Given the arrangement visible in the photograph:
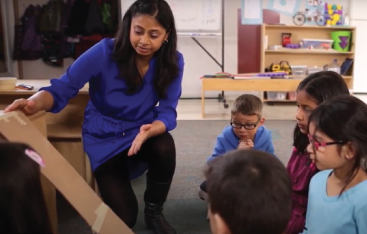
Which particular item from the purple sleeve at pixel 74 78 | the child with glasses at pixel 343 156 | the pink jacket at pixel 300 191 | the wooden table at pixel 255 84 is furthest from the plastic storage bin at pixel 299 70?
the child with glasses at pixel 343 156

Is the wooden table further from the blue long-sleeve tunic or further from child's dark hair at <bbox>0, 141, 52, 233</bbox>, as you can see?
child's dark hair at <bbox>0, 141, 52, 233</bbox>

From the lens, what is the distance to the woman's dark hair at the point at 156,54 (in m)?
1.42

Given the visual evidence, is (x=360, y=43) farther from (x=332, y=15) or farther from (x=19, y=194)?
(x=19, y=194)

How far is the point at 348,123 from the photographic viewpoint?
37.2 inches

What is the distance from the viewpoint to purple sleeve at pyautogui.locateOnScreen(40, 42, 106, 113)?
1351 millimetres

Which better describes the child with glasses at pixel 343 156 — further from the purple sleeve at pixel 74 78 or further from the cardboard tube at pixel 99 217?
the purple sleeve at pixel 74 78

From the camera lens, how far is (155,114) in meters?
1.58

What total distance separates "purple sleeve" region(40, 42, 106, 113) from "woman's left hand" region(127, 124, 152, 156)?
281 mm

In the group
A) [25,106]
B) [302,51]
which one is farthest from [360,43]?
[25,106]

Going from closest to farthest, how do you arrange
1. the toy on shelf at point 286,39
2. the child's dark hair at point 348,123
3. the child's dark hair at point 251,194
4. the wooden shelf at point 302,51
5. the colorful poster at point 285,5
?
1. the child's dark hair at point 251,194
2. the child's dark hair at point 348,123
3. the wooden shelf at point 302,51
4. the toy on shelf at point 286,39
5. the colorful poster at point 285,5

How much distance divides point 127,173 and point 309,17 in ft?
14.3

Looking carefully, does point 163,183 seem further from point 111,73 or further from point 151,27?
point 151,27

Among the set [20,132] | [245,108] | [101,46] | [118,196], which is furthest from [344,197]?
[101,46]

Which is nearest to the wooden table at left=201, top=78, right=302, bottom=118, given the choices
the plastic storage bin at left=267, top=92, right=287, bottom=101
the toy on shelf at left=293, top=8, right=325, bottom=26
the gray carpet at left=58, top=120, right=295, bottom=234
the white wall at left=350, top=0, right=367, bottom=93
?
the gray carpet at left=58, top=120, right=295, bottom=234
